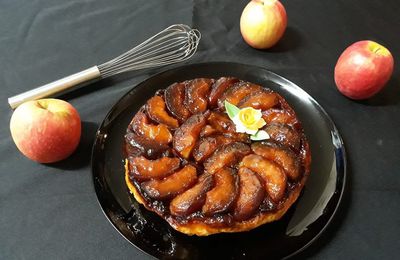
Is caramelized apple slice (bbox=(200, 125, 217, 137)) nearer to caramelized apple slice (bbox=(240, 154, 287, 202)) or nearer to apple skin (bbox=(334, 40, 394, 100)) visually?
Result: caramelized apple slice (bbox=(240, 154, 287, 202))

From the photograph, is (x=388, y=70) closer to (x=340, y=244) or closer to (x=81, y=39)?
(x=340, y=244)

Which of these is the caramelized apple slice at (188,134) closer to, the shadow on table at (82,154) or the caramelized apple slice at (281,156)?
the caramelized apple slice at (281,156)

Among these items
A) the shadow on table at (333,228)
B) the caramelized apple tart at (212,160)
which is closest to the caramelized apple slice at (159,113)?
the caramelized apple tart at (212,160)

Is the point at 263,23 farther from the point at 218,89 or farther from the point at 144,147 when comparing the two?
the point at 144,147

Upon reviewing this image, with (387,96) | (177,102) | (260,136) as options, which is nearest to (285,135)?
(260,136)

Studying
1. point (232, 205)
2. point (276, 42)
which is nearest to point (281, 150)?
point (232, 205)
